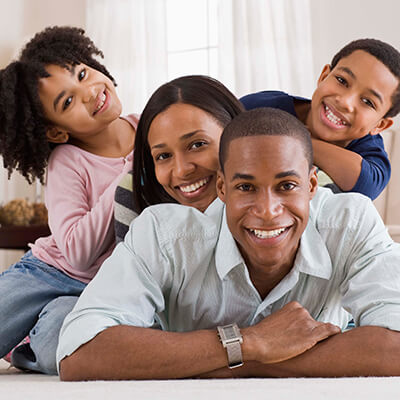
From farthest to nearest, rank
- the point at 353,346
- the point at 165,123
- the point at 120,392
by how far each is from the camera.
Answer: the point at 165,123
the point at 353,346
the point at 120,392

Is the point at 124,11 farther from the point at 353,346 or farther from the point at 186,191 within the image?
the point at 353,346

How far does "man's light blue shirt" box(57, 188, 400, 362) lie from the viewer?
3.91ft

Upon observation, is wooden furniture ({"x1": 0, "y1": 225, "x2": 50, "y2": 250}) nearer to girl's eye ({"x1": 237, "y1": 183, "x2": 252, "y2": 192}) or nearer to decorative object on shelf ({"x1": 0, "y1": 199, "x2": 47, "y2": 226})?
decorative object on shelf ({"x1": 0, "y1": 199, "x2": 47, "y2": 226})

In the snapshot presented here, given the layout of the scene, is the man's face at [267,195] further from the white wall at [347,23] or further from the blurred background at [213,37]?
the white wall at [347,23]

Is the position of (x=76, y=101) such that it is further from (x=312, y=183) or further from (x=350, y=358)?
(x=350, y=358)

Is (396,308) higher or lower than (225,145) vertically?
lower

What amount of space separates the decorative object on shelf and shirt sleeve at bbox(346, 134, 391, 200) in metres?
2.17

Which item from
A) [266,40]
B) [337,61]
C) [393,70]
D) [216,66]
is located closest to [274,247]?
[393,70]

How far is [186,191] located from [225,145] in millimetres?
286

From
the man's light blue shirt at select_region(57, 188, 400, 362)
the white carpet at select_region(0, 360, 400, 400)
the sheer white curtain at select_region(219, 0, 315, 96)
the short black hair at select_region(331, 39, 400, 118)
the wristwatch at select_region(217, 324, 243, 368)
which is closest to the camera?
the white carpet at select_region(0, 360, 400, 400)

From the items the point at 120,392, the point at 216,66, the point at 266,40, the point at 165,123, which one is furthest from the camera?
the point at 216,66

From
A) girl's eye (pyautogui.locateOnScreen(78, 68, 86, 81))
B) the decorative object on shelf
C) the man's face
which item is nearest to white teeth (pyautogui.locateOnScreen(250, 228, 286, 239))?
the man's face

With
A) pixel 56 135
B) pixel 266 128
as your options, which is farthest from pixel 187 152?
pixel 56 135

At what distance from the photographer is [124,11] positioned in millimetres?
4527
